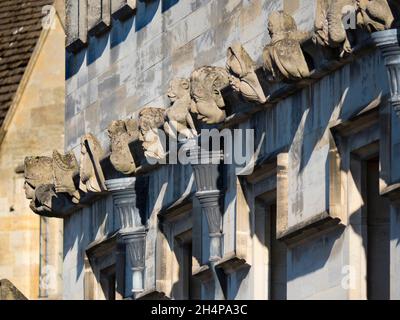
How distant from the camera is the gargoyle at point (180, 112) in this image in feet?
128

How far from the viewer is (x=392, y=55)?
32562mm

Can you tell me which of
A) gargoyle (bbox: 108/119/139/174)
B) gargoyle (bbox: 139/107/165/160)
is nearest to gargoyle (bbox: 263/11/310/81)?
gargoyle (bbox: 139/107/165/160)

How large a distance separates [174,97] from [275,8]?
2.67m

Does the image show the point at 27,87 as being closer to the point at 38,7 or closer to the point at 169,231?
the point at 38,7

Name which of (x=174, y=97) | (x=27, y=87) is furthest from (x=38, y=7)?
(x=174, y=97)

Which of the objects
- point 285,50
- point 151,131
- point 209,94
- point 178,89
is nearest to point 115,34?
point 151,131

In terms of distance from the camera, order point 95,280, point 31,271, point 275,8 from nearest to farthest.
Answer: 1. point 275,8
2. point 95,280
3. point 31,271

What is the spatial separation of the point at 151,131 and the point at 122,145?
1.58 m

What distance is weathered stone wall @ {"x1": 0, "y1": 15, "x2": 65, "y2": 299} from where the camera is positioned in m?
59.8

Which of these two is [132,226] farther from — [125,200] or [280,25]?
[280,25]

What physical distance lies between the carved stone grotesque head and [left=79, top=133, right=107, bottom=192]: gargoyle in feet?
6.34

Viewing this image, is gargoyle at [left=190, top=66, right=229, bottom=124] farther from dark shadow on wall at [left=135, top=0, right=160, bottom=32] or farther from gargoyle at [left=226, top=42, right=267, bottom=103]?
dark shadow on wall at [left=135, top=0, right=160, bottom=32]

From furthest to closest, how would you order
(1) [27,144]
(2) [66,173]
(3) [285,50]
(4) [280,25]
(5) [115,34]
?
1. (1) [27,144]
2. (2) [66,173]
3. (5) [115,34]
4. (4) [280,25]
5. (3) [285,50]

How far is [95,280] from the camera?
4466 centimetres
